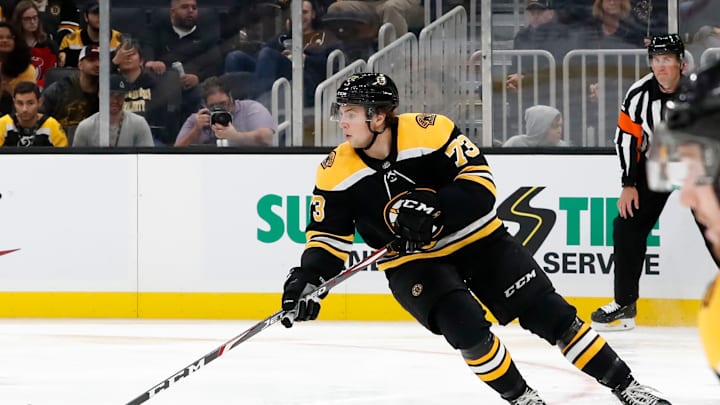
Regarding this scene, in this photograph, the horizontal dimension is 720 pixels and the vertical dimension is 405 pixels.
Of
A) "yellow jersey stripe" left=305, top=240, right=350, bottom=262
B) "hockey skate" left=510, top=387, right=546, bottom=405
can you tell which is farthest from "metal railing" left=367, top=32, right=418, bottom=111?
"hockey skate" left=510, top=387, right=546, bottom=405

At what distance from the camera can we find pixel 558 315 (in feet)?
10.4

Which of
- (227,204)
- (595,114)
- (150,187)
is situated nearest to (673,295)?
(595,114)

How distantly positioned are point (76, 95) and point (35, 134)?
0.27 m

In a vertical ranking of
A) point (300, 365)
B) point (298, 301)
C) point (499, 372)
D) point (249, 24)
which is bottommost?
point (300, 365)

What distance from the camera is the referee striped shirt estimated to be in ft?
17.2

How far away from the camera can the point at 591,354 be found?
3205 millimetres

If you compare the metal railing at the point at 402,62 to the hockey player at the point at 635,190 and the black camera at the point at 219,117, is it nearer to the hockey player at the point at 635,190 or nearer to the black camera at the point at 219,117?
the black camera at the point at 219,117

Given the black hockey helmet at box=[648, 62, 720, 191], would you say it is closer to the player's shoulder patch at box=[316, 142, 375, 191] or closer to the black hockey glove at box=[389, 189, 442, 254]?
the black hockey glove at box=[389, 189, 442, 254]

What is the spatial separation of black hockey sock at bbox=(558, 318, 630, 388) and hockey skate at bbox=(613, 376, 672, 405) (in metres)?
0.02

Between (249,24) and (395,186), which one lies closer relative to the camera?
(395,186)

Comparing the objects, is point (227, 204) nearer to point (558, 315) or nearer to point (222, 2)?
point (222, 2)

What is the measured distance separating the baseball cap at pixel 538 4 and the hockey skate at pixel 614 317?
1413 millimetres

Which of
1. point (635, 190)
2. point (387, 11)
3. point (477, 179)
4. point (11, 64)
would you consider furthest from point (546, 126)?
point (477, 179)

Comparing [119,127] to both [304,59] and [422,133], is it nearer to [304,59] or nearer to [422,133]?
[304,59]
